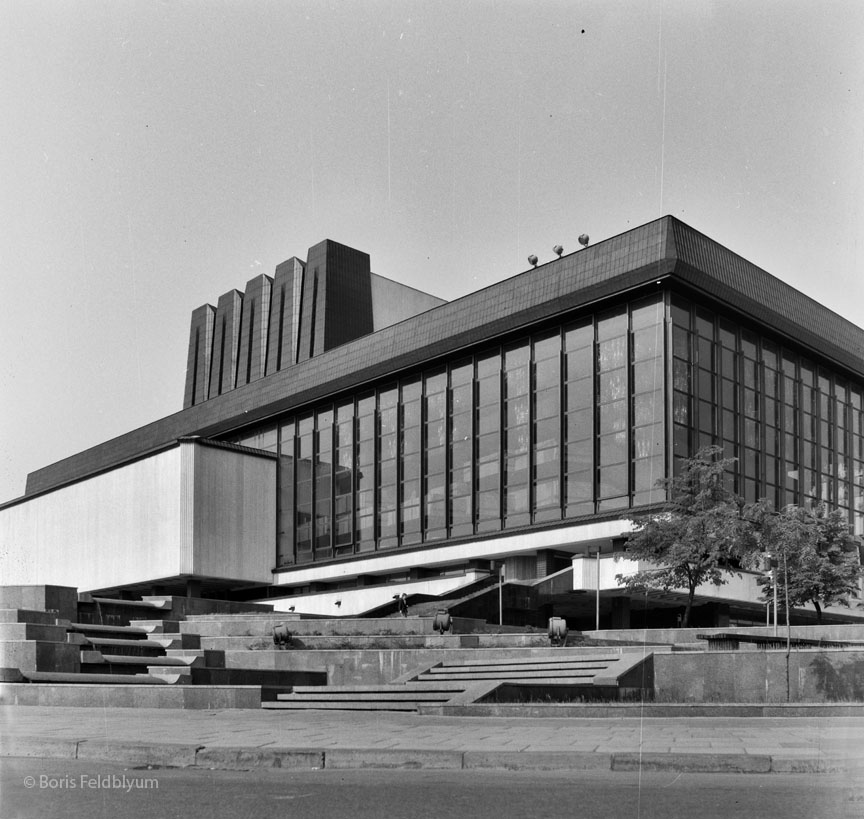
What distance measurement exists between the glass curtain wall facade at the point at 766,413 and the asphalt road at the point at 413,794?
3217cm

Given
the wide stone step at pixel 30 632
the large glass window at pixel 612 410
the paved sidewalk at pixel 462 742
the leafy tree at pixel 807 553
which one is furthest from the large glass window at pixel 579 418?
the paved sidewalk at pixel 462 742

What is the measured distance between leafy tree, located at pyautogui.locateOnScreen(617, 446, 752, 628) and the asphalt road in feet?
76.1

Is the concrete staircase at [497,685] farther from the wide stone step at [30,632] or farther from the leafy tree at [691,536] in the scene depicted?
the leafy tree at [691,536]

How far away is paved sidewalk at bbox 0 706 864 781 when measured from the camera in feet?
30.9

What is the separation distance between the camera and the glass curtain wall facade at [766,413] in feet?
137

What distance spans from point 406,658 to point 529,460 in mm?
21885

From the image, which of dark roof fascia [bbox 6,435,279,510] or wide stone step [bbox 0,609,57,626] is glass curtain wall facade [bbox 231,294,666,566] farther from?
wide stone step [bbox 0,609,57,626]

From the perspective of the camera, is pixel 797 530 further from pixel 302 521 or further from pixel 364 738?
pixel 302 521

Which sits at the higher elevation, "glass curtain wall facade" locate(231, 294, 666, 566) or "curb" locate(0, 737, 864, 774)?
"glass curtain wall facade" locate(231, 294, 666, 566)

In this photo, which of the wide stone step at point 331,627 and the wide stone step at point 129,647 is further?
the wide stone step at point 331,627

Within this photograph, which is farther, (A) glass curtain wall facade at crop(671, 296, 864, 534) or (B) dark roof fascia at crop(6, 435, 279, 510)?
(B) dark roof fascia at crop(6, 435, 279, 510)

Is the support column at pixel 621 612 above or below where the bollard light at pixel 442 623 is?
below

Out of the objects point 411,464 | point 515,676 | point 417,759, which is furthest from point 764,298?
point 417,759

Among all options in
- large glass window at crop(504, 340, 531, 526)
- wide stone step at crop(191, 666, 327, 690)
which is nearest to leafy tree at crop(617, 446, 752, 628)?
large glass window at crop(504, 340, 531, 526)
